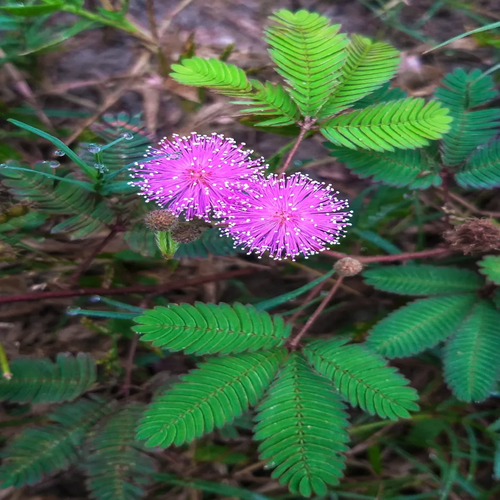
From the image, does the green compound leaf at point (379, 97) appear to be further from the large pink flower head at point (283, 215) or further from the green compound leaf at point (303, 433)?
the green compound leaf at point (303, 433)

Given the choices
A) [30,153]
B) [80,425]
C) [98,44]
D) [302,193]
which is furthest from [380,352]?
[98,44]

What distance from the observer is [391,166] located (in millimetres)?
1758

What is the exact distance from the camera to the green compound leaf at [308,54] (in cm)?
152

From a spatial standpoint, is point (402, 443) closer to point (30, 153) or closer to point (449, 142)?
point (449, 142)

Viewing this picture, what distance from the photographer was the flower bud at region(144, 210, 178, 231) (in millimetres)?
1492

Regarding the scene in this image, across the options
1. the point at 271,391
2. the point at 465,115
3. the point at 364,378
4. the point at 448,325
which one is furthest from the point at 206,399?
the point at 465,115

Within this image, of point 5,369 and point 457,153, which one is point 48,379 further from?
point 457,153

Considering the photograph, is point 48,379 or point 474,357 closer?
point 474,357

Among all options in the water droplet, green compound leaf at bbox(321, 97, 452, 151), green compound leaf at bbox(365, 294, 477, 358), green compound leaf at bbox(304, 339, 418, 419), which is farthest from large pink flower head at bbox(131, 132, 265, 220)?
green compound leaf at bbox(365, 294, 477, 358)

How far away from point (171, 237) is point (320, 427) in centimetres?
75

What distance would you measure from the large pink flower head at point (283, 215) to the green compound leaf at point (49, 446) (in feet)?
3.01

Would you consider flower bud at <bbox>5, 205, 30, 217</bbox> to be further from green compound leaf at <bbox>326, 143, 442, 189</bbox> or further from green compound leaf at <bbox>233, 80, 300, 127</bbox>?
green compound leaf at <bbox>326, 143, 442, 189</bbox>

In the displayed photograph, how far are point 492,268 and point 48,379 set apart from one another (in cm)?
169

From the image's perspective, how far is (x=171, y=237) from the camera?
155 cm
